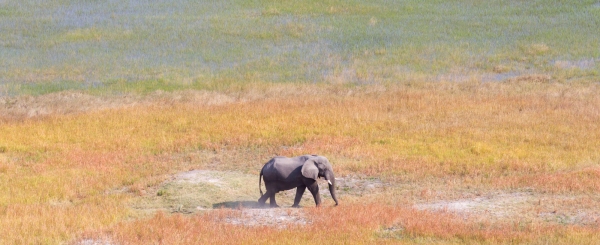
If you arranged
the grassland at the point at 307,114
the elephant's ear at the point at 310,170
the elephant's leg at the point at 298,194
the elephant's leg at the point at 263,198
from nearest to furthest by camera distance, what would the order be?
the grassland at the point at 307,114, the elephant's ear at the point at 310,170, the elephant's leg at the point at 298,194, the elephant's leg at the point at 263,198

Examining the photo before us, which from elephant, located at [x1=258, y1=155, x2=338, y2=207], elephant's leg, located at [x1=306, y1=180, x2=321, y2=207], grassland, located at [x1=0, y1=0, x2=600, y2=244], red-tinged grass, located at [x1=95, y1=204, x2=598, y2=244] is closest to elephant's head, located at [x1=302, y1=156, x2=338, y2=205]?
elephant, located at [x1=258, y1=155, x2=338, y2=207]

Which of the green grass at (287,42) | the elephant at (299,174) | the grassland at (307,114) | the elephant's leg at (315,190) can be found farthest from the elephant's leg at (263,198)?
the green grass at (287,42)

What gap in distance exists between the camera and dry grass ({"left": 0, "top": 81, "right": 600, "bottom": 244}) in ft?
56.3

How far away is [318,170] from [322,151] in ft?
27.2

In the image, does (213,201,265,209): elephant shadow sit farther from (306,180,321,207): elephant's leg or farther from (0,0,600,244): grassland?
(306,180,321,207): elephant's leg

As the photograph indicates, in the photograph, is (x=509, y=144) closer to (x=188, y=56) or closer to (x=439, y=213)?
(x=439, y=213)

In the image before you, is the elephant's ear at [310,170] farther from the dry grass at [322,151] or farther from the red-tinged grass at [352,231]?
the red-tinged grass at [352,231]

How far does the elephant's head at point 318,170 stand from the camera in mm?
19688

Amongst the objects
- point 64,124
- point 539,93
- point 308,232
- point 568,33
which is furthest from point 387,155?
point 568,33

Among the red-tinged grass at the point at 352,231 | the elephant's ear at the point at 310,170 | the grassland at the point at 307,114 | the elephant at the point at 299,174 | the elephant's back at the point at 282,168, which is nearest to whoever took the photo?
the red-tinged grass at the point at 352,231

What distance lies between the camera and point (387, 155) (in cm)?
2730

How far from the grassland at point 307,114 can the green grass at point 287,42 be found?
0.24 m

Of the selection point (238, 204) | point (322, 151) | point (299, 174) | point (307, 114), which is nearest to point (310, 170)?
point (299, 174)

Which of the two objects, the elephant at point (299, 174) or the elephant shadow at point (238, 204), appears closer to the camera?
the elephant at point (299, 174)
